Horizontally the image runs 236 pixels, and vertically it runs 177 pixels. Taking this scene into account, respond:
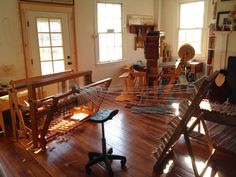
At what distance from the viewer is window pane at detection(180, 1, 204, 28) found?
6.30 m

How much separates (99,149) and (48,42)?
274 cm

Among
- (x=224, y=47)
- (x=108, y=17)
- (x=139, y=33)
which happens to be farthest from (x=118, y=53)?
(x=224, y=47)

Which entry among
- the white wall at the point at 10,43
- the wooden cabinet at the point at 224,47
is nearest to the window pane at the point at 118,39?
the wooden cabinet at the point at 224,47

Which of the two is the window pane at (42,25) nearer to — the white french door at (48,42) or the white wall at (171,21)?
the white french door at (48,42)

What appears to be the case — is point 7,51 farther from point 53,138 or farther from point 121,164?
point 121,164

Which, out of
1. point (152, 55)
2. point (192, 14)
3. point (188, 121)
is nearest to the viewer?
point (188, 121)

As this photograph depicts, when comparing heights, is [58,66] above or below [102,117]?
above

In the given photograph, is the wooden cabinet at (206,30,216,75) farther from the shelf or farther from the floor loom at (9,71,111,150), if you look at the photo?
the floor loom at (9,71,111,150)

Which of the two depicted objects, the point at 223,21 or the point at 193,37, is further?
the point at 193,37

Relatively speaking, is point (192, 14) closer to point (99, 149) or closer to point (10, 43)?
point (10, 43)

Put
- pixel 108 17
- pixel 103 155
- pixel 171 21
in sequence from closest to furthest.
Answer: pixel 103 155 → pixel 108 17 → pixel 171 21

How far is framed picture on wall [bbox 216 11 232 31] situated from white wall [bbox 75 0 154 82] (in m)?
2.38

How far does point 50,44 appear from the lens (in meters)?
4.78

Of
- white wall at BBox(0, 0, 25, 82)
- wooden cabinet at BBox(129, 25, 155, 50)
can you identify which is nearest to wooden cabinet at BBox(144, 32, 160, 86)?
wooden cabinet at BBox(129, 25, 155, 50)
